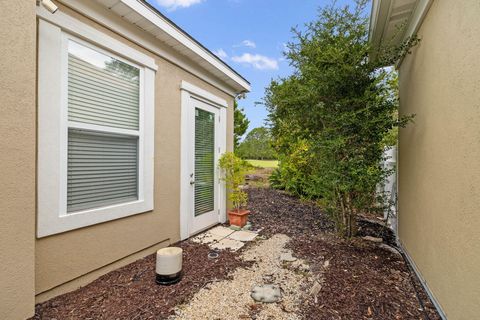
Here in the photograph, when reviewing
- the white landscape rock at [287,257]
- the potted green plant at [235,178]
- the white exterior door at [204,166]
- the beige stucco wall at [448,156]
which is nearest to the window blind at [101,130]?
the white exterior door at [204,166]

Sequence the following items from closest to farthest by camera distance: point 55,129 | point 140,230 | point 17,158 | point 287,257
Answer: point 17,158 < point 55,129 < point 140,230 < point 287,257

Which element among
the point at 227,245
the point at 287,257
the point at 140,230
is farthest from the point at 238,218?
the point at 140,230

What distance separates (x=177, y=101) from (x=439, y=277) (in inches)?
154

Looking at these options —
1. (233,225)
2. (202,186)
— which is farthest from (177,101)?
(233,225)

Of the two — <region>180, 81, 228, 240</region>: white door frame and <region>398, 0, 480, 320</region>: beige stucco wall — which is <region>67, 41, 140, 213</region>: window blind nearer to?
<region>180, 81, 228, 240</region>: white door frame

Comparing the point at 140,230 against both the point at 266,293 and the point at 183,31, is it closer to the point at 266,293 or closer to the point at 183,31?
the point at 266,293

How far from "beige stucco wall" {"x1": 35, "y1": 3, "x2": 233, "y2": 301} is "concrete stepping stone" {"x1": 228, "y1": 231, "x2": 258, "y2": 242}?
1019 mm

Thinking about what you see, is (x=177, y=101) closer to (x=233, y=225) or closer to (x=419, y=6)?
(x=233, y=225)

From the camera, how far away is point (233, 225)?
15.2ft

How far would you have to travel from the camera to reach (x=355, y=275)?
2666 mm

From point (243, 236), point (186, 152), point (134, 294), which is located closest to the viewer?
point (134, 294)

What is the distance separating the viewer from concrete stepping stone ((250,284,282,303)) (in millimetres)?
2270

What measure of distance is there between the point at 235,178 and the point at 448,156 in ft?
10.9

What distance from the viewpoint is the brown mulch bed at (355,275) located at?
2.07 meters
